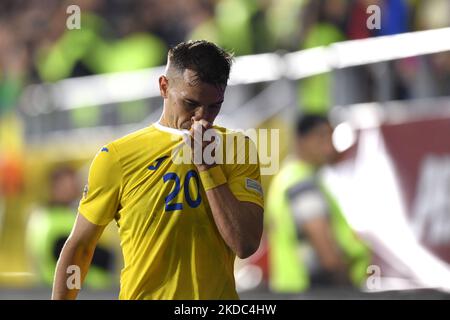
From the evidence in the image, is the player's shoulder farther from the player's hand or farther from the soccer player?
the player's hand

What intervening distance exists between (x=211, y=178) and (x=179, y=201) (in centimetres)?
16

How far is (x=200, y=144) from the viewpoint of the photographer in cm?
379

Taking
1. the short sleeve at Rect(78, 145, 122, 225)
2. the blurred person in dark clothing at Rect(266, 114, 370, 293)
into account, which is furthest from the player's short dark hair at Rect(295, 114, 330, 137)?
the short sleeve at Rect(78, 145, 122, 225)

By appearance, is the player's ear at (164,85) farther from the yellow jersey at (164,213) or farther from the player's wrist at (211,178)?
the player's wrist at (211,178)

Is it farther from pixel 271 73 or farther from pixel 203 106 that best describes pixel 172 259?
pixel 271 73

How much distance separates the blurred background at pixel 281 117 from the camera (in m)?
8.34

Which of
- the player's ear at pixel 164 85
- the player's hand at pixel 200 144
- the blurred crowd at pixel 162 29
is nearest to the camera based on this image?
the player's hand at pixel 200 144

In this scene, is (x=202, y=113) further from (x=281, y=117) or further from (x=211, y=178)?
(x=281, y=117)

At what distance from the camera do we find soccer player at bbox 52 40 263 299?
12.6 feet

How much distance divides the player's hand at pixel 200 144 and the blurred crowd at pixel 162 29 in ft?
15.8

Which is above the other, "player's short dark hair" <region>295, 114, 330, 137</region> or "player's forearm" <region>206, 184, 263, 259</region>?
"player's short dark hair" <region>295, 114, 330, 137</region>

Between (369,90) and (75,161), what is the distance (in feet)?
9.32
